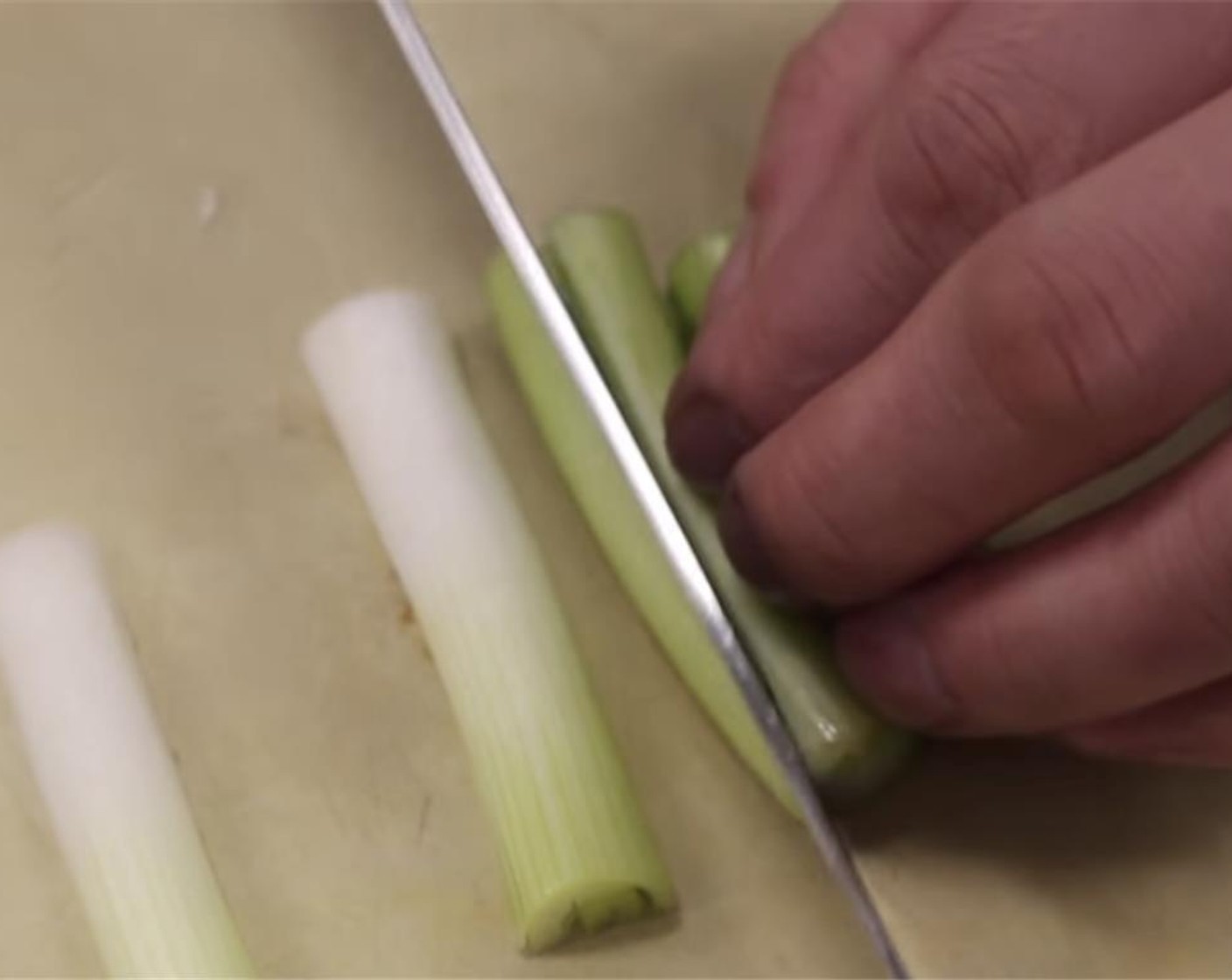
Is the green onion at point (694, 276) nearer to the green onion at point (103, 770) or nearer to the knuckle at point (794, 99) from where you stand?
the knuckle at point (794, 99)

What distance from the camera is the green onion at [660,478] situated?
0.74 metres

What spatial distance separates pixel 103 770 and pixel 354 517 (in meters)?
0.18

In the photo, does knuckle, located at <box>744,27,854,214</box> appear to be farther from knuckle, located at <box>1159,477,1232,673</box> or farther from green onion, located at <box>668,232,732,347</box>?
knuckle, located at <box>1159,477,1232,673</box>

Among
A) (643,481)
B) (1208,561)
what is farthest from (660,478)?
(1208,561)

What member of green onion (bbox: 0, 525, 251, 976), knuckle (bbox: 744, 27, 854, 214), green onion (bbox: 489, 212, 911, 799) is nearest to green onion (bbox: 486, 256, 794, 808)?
green onion (bbox: 489, 212, 911, 799)

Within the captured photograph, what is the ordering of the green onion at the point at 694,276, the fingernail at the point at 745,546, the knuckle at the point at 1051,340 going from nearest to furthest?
the knuckle at the point at 1051,340, the fingernail at the point at 745,546, the green onion at the point at 694,276

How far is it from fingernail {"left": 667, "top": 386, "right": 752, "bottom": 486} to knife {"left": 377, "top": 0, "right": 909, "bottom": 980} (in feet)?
0.07

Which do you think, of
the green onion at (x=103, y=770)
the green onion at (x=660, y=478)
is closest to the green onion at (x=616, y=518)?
the green onion at (x=660, y=478)

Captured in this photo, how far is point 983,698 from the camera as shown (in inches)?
27.1

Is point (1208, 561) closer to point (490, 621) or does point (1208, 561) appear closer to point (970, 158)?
point (970, 158)

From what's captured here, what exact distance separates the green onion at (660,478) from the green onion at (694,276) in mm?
16

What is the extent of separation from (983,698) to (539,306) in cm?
27

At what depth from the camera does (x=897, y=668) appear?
70 cm

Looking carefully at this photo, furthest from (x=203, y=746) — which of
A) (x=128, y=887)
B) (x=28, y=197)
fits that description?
(x=28, y=197)
